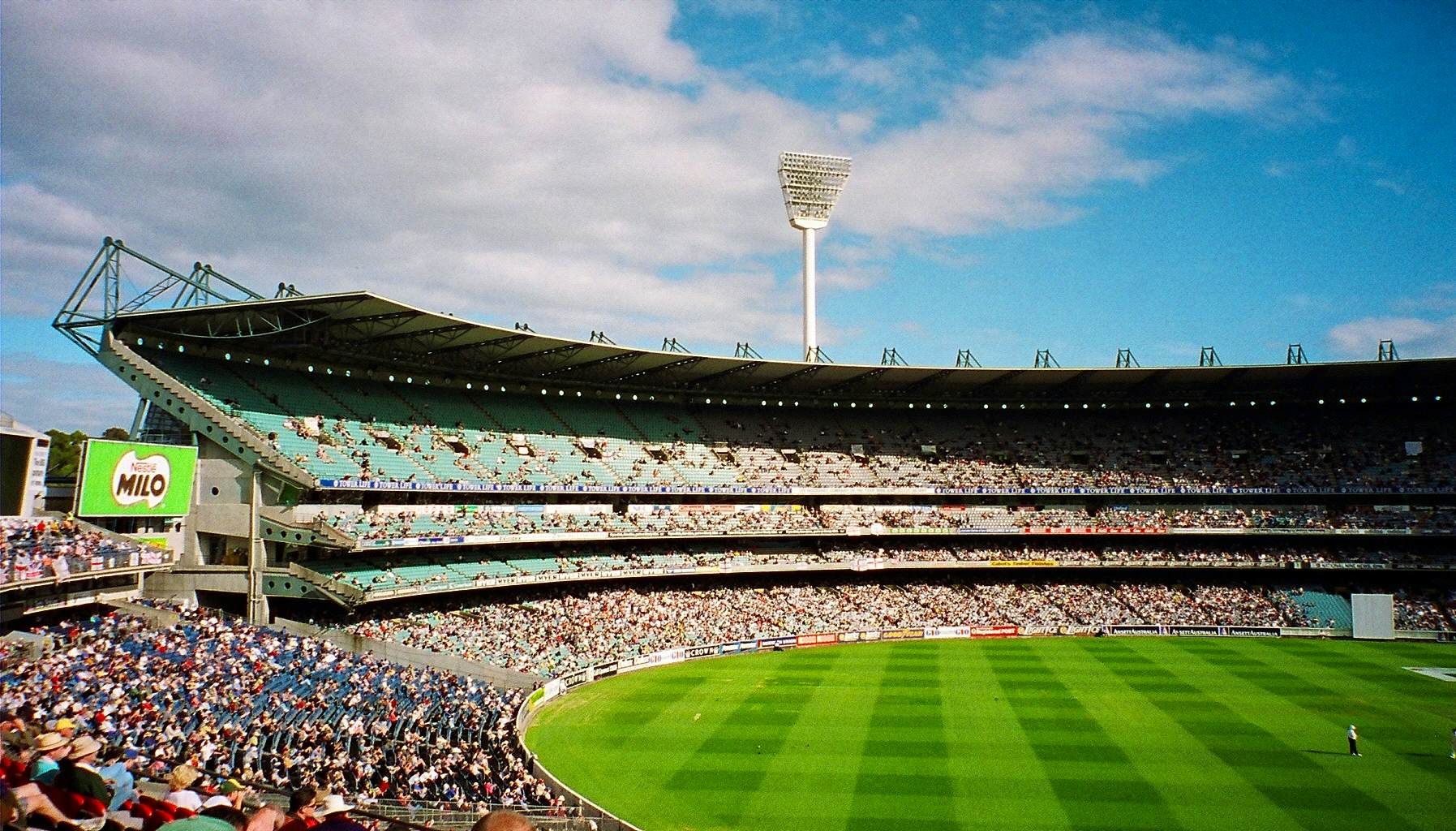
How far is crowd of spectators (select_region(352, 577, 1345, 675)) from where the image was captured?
41219mm

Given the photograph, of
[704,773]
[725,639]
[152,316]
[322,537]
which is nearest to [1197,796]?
[704,773]

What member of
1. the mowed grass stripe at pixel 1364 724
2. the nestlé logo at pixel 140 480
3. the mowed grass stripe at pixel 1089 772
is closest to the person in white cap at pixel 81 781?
the mowed grass stripe at pixel 1089 772

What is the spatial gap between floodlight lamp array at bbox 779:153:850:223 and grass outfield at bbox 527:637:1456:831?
38.2m

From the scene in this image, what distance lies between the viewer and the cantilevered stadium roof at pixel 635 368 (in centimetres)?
4028

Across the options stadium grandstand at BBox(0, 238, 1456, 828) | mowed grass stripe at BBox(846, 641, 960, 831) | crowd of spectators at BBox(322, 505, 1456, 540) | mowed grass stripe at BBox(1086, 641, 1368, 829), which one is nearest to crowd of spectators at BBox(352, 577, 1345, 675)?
stadium grandstand at BBox(0, 238, 1456, 828)

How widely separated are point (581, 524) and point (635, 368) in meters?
10.5

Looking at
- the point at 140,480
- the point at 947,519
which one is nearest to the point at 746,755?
the point at 140,480

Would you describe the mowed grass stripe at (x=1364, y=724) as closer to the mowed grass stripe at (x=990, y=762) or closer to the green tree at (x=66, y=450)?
the mowed grass stripe at (x=990, y=762)

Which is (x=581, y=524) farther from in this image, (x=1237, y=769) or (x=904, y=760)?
(x=1237, y=769)

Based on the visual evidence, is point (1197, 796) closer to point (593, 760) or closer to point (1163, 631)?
point (593, 760)

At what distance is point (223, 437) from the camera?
37.8 m

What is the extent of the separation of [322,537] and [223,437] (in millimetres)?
5663

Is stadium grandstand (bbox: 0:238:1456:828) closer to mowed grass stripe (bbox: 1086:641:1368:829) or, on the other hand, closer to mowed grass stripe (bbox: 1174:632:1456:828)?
mowed grass stripe (bbox: 1174:632:1456:828)

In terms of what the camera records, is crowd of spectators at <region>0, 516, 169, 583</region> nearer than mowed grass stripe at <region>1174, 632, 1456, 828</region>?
No
